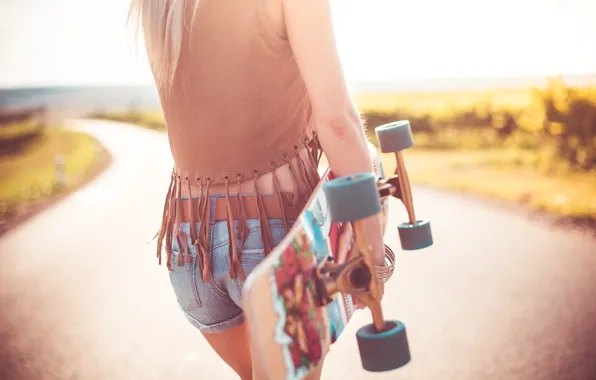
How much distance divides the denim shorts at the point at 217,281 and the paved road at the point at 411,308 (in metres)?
2.34

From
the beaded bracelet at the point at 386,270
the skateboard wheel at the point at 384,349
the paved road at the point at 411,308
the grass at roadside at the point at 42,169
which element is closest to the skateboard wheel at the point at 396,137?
the beaded bracelet at the point at 386,270

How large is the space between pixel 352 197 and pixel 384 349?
321 millimetres

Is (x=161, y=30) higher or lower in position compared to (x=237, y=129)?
higher

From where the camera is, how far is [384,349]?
4.42 feet

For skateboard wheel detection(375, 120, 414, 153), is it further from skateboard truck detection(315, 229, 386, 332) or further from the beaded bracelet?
skateboard truck detection(315, 229, 386, 332)

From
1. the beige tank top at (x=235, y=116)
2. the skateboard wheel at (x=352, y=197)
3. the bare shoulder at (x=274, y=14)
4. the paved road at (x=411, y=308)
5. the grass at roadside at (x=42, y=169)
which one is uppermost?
the bare shoulder at (x=274, y=14)

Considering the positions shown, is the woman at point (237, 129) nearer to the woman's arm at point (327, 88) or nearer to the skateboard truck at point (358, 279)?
the woman's arm at point (327, 88)

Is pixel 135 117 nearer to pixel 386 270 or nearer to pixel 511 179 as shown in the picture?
pixel 511 179

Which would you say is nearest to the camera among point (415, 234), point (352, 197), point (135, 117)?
point (352, 197)

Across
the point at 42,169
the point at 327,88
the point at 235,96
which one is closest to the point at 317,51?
the point at 327,88

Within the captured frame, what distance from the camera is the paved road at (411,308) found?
4.09 meters

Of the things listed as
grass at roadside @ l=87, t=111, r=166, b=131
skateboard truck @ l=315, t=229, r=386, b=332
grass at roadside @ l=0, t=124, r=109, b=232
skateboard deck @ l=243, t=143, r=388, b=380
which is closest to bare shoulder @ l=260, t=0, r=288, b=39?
skateboard deck @ l=243, t=143, r=388, b=380

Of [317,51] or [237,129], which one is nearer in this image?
[317,51]

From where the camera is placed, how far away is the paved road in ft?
13.4
